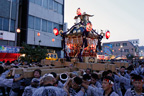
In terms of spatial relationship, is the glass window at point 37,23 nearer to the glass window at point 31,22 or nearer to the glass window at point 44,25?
the glass window at point 31,22

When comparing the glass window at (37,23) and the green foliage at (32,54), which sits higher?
the glass window at (37,23)

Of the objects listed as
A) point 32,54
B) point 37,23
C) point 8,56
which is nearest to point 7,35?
point 8,56

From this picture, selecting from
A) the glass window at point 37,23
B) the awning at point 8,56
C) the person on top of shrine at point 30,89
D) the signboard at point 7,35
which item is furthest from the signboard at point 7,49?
the person on top of shrine at point 30,89

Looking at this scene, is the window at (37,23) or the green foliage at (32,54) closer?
the green foliage at (32,54)

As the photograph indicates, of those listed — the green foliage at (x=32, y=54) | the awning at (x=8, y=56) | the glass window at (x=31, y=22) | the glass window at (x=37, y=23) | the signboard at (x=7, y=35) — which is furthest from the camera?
the glass window at (x=37, y=23)

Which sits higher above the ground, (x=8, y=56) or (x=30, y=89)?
(x=8, y=56)

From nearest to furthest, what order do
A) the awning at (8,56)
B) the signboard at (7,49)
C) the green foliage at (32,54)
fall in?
the green foliage at (32,54) < the signboard at (7,49) < the awning at (8,56)

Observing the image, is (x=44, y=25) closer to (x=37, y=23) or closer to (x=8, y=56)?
(x=37, y=23)

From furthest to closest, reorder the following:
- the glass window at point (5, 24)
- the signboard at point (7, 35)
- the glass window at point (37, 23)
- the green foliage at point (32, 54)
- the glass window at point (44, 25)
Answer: the glass window at point (44, 25), the glass window at point (37, 23), the glass window at point (5, 24), the signboard at point (7, 35), the green foliage at point (32, 54)

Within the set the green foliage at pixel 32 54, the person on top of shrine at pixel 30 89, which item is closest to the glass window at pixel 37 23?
the green foliage at pixel 32 54

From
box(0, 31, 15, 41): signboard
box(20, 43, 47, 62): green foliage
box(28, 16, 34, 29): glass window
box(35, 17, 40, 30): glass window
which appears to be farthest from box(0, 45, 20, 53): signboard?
box(35, 17, 40, 30): glass window

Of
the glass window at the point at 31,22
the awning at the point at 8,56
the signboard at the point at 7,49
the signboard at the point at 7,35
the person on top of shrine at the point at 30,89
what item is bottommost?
the person on top of shrine at the point at 30,89

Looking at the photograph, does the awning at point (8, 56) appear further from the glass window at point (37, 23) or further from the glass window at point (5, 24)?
the glass window at point (37, 23)

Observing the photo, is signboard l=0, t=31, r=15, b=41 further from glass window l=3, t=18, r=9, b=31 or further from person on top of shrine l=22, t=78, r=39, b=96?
person on top of shrine l=22, t=78, r=39, b=96
